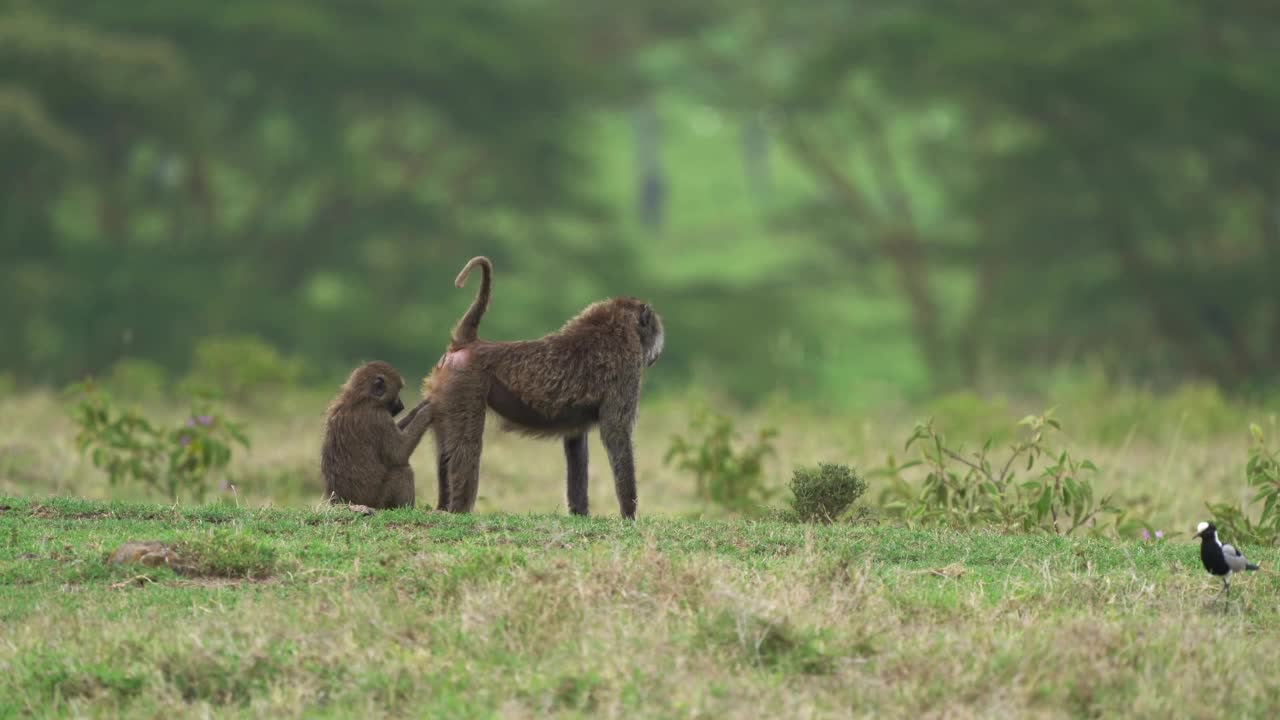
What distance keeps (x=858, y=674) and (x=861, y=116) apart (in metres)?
24.4

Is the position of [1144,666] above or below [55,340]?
below

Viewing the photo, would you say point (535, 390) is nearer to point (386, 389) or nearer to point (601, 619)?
point (386, 389)

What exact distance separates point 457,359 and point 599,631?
2613 millimetres

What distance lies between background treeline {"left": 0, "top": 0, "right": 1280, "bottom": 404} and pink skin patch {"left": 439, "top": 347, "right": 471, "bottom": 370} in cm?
1498

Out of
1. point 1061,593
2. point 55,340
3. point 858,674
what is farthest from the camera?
point 55,340

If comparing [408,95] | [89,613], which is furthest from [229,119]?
[89,613]

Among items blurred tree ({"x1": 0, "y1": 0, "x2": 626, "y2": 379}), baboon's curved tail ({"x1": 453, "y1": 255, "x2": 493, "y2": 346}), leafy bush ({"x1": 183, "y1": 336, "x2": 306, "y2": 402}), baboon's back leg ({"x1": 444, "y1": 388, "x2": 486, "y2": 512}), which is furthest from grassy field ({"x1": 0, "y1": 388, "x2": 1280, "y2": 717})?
blurred tree ({"x1": 0, "y1": 0, "x2": 626, "y2": 379})

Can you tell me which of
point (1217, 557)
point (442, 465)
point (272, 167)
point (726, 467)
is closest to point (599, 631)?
point (1217, 557)

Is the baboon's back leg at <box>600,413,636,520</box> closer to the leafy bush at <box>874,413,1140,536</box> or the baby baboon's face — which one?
the baby baboon's face

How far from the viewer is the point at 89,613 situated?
6.16 m

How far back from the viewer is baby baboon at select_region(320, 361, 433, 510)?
799cm

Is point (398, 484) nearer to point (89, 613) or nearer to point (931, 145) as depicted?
point (89, 613)

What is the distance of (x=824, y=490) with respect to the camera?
8477 mm

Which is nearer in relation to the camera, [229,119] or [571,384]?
[571,384]
